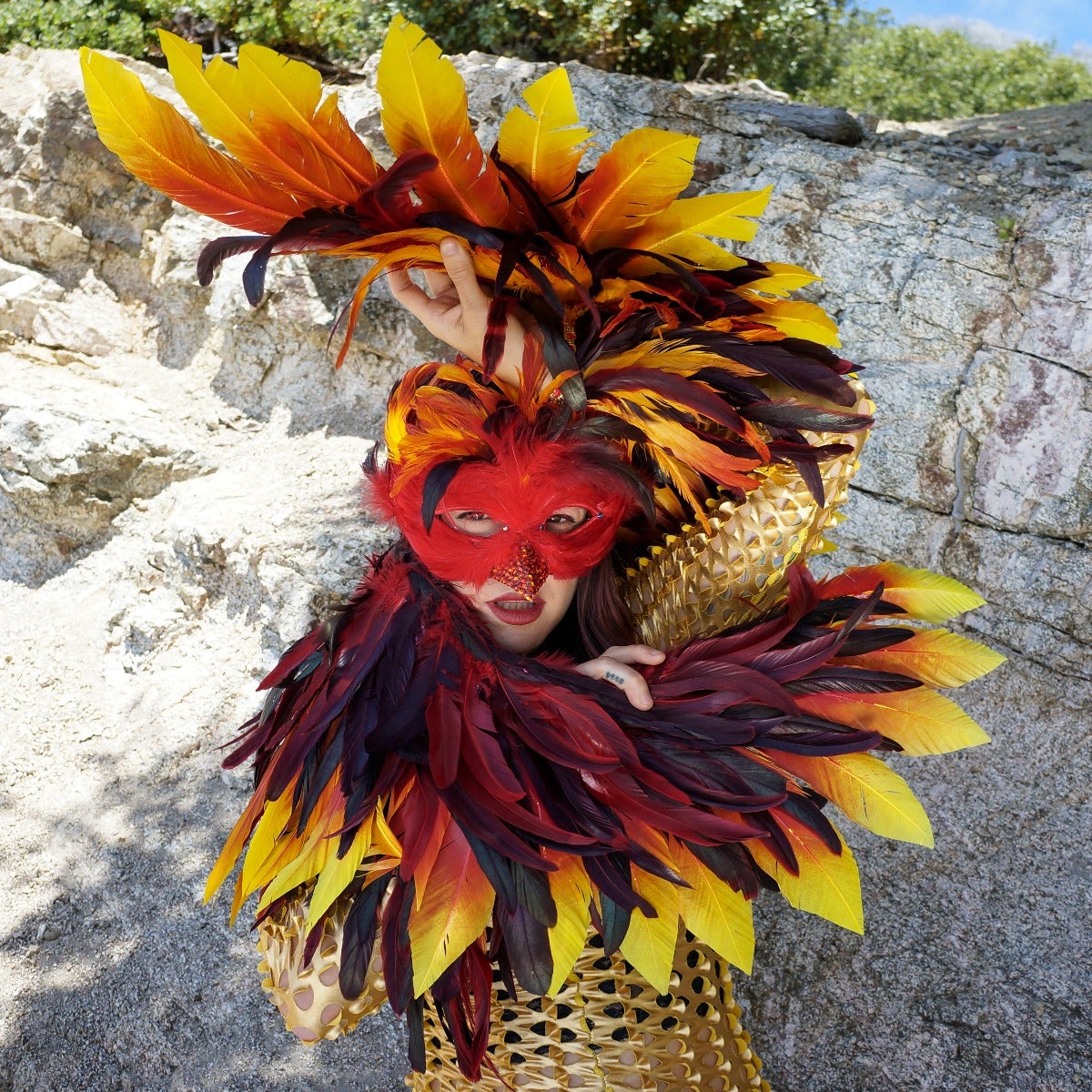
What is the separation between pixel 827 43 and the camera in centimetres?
617

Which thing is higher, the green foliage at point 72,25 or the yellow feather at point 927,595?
the green foliage at point 72,25

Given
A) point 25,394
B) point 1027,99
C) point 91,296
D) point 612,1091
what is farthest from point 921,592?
point 1027,99

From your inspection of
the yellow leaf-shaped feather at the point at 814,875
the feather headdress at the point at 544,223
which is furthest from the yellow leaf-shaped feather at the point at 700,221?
the yellow leaf-shaped feather at the point at 814,875

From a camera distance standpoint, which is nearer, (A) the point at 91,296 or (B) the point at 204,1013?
(B) the point at 204,1013

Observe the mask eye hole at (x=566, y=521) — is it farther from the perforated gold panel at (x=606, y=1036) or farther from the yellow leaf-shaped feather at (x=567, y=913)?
the perforated gold panel at (x=606, y=1036)

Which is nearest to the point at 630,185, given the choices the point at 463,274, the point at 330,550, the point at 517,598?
the point at 463,274

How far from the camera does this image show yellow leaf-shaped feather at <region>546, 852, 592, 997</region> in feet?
3.85

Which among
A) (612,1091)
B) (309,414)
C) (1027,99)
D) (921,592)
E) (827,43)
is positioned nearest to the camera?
(612,1091)

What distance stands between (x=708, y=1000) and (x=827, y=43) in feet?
21.2

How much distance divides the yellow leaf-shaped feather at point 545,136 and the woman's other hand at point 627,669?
0.67m

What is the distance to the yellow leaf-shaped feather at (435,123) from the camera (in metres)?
1.01

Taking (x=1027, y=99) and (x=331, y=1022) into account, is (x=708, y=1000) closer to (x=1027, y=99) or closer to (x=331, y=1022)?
(x=331, y=1022)

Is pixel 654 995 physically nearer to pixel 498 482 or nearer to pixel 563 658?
pixel 563 658

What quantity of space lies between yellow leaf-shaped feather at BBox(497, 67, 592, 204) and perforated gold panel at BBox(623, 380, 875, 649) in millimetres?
531
